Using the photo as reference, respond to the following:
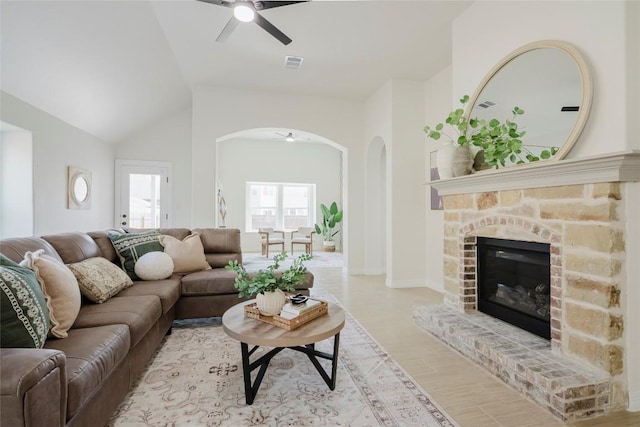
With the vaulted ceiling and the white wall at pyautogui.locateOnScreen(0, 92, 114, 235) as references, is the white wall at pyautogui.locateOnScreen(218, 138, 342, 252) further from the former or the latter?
the vaulted ceiling

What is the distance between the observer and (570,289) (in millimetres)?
1924

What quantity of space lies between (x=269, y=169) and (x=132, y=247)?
5.85 m

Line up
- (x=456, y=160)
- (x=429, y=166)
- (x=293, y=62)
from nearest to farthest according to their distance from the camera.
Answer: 1. (x=456, y=160)
2. (x=293, y=62)
3. (x=429, y=166)

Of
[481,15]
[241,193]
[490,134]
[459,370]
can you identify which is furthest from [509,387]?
[241,193]

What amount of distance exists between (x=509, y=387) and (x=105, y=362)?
2264mm

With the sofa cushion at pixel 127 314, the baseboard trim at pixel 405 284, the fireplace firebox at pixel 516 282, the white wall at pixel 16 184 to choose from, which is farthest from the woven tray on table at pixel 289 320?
the white wall at pixel 16 184

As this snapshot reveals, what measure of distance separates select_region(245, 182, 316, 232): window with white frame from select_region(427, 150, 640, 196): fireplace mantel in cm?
651

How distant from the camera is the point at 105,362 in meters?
1.44

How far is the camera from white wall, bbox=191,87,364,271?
16.2ft

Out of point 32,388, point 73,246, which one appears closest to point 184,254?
point 73,246

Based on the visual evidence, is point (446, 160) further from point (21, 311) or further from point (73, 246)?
point (73, 246)

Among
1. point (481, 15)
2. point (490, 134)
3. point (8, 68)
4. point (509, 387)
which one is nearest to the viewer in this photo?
point (509, 387)

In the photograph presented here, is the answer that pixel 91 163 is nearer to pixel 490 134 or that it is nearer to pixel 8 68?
pixel 8 68

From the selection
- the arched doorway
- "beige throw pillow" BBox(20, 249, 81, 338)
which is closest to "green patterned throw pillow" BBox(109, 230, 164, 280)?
"beige throw pillow" BBox(20, 249, 81, 338)
